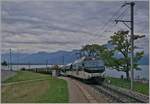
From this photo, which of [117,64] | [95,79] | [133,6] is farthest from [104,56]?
[133,6]

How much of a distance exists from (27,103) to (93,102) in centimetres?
374

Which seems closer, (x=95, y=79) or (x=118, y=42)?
(x=95, y=79)

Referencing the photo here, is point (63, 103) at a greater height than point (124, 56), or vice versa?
point (124, 56)

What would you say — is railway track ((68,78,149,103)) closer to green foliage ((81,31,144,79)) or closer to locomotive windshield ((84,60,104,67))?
locomotive windshield ((84,60,104,67))

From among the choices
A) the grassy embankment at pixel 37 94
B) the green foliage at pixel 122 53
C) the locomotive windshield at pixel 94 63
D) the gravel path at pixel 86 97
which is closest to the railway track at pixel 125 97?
the gravel path at pixel 86 97

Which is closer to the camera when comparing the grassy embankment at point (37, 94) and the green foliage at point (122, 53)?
the grassy embankment at point (37, 94)

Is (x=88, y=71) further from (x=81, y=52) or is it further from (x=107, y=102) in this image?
(x=81, y=52)

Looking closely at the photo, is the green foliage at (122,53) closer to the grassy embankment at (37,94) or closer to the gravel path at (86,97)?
the grassy embankment at (37,94)

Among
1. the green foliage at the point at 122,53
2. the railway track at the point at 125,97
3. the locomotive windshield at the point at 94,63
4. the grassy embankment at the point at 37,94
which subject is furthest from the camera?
the green foliage at the point at 122,53

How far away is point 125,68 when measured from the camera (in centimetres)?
4800

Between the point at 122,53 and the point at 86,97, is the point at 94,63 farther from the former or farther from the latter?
the point at 86,97

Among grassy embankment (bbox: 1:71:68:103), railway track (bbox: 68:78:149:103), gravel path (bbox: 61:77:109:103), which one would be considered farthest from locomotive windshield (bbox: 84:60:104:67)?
railway track (bbox: 68:78:149:103)

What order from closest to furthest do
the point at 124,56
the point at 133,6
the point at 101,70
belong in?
the point at 133,6 → the point at 101,70 → the point at 124,56

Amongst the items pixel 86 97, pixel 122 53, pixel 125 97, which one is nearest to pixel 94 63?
pixel 122 53
